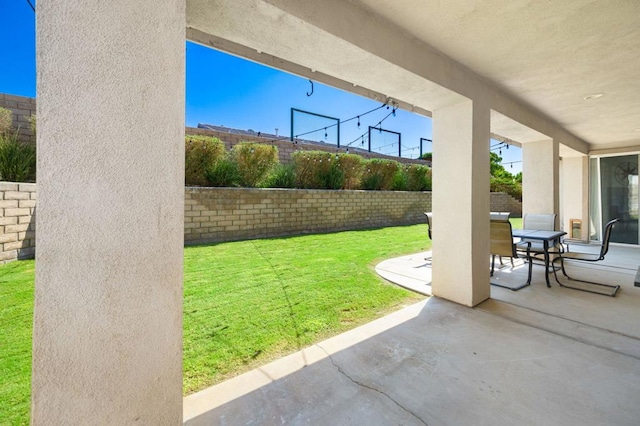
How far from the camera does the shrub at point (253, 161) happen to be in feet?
26.8

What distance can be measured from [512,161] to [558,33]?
19.7m

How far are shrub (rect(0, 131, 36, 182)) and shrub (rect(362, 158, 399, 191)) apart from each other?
922 cm

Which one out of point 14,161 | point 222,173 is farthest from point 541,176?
point 14,161

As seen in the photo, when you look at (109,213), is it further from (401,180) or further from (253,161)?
(401,180)

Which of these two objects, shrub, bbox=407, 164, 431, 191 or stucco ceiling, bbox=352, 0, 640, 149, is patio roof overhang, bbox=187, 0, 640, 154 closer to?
stucco ceiling, bbox=352, 0, 640, 149

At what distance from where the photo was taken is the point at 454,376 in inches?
80.7

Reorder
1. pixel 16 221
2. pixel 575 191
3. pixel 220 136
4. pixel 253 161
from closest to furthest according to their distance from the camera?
1. pixel 16 221
2. pixel 575 191
3. pixel 253 161
4. pixel 220 136

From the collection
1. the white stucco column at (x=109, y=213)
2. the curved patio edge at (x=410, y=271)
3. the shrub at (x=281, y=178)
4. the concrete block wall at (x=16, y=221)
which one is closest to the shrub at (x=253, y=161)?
the shrub at (x=281, y=178)

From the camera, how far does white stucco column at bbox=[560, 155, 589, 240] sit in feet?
25.8

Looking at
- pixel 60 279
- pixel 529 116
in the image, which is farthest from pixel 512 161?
pixel 60 279

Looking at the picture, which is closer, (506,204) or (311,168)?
(311,168)

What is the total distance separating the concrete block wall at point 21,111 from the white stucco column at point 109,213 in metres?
6.77

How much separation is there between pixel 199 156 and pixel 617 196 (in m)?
11.4

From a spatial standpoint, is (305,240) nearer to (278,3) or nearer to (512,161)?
(278,3)
